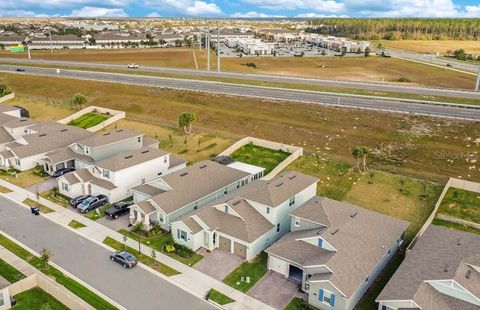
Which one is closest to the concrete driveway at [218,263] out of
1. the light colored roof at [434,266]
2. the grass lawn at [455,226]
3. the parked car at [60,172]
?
the light colored roof at [434,266]

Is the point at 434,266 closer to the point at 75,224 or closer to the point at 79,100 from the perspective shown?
the point at 75,224

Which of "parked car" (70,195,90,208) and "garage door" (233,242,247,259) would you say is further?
"parked car" (70,195,90,208)

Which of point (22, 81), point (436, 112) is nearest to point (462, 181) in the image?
point (436, 112)

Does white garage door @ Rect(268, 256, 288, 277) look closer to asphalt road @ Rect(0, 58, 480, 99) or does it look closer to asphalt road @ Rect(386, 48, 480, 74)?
asphalt road @ Rect(0, 58, 480, 99)

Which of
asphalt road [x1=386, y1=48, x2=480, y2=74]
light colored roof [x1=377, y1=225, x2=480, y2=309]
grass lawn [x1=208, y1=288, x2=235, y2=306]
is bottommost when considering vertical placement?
grass lawn [x1=208, y1=288, x2=235, y2=306]

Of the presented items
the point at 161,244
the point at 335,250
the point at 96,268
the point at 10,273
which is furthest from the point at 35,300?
the point at 335,250

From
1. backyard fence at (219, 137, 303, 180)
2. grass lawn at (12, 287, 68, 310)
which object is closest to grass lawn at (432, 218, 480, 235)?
backyard fence at (219, 137, 303, 180)
